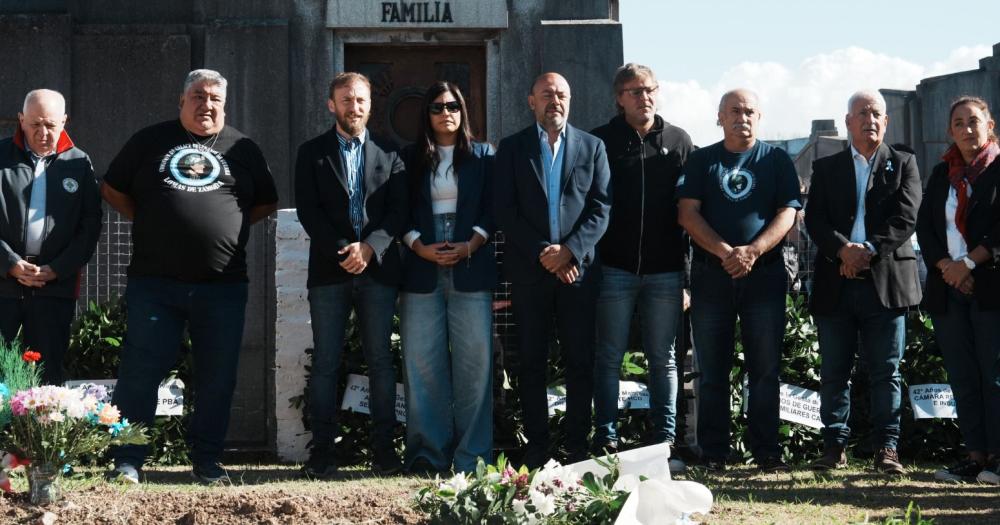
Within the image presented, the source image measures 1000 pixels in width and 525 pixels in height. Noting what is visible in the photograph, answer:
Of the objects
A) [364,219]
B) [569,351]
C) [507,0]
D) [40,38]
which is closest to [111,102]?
[40,38]

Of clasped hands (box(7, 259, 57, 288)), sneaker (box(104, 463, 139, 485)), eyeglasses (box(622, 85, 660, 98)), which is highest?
eyeglasses (box(622, 85, 660, 98))

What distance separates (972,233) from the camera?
22.9ft

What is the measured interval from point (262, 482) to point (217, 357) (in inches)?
28.0

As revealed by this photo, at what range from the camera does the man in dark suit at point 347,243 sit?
6.93 metres

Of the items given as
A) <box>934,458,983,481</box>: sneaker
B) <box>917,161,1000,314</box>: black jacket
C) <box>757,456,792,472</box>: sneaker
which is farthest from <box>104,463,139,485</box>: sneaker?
<box>917,161,1000,314</box>: black jacket

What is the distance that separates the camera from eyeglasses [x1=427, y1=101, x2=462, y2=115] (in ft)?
23.2

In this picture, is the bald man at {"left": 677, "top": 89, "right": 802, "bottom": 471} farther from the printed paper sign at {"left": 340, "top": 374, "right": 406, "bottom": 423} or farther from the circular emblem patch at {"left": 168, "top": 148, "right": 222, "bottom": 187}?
the circular emblem patch at {"left": 168, "top": 148, "right": 222, "bottom": 187}

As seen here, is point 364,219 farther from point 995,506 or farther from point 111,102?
point 111,102

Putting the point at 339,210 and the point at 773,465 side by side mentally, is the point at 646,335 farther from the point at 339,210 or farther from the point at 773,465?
the point at 339,210

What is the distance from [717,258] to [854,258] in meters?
0.76

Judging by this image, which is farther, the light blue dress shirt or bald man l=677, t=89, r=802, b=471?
bald man l=677, t=89, r=802, b=471

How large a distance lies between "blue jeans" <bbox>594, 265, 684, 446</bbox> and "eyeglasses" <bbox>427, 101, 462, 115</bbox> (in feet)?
4.04

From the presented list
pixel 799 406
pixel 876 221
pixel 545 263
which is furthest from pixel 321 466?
pixel 876 221

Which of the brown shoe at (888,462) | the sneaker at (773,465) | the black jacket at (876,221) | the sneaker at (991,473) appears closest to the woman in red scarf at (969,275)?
the sneaker at (991,473)
